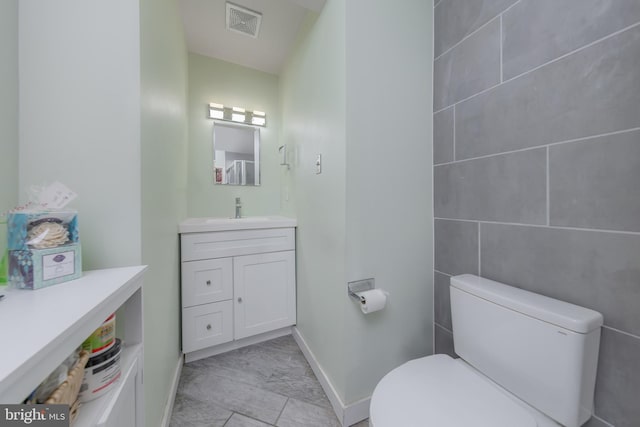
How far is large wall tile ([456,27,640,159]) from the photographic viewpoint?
674 millimetres

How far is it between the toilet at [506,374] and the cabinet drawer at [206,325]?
1.17 metres

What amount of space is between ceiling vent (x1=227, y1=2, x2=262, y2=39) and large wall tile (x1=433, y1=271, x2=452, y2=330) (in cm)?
199

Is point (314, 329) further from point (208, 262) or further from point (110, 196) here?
point (110, 196)

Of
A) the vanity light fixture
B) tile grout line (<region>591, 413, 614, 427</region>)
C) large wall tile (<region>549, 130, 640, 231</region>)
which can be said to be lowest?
tile grout line (<region>591, 413, 614, 427</region>)

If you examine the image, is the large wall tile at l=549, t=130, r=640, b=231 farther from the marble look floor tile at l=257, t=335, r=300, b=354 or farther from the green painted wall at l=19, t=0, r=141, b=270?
the marble look floor tile at l=257, t=335, r=300, b=354

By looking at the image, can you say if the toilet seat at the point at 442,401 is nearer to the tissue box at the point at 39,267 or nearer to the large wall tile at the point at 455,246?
the large wall tile at the point at 455,246

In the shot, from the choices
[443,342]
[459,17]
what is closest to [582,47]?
[459,17]

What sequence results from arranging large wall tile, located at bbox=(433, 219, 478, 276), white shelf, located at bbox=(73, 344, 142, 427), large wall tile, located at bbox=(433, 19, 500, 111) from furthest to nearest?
large wall tile, located at bbox=(433, 219, 478, 276) < large wall tile, located at bbox=(433, 19, 500, 111) < white shelf, located at bbox=(73, 344, 142, 427)

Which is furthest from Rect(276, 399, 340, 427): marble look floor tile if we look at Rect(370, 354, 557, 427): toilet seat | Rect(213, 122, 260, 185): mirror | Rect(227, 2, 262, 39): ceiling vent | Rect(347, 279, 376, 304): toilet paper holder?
Rect(227, 2, 262, 39): ceiling vent

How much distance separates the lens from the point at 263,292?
67.4 inches

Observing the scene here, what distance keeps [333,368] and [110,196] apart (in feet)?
4.14

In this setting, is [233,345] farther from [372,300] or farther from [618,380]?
[618,380]

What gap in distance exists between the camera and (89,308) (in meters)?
0.49

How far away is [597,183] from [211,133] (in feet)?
7.61
